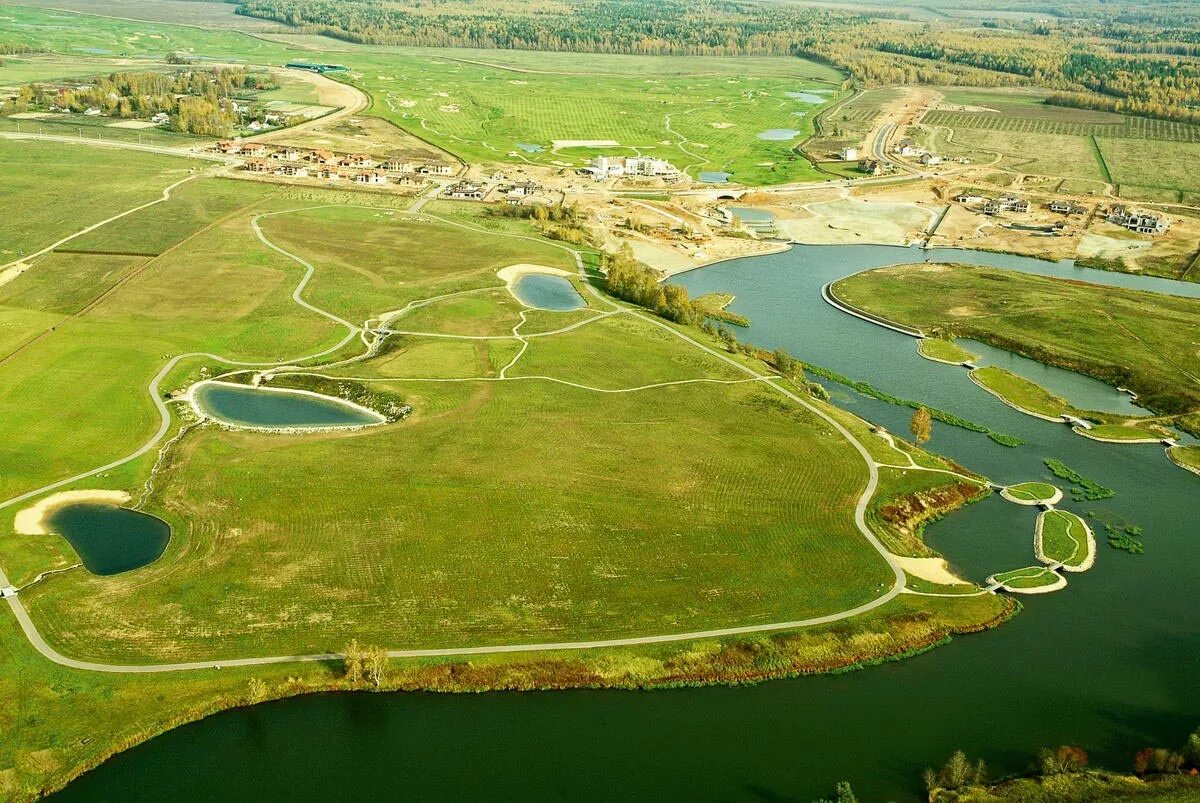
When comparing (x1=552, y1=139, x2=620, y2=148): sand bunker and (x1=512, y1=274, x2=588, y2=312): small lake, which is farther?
(x1=552, y1=139, x2=620, y2=148): sand bunker

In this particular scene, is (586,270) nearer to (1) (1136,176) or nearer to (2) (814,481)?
(2) (814,481)

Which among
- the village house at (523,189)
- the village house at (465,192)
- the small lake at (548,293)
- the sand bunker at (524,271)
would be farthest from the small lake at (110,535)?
the village house at (523,189)

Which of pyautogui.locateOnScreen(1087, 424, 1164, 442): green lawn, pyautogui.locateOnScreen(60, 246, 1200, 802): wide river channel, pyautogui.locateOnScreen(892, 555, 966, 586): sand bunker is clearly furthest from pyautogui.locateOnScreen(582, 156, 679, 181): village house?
pyautogui.locateOnScreen(60, 246, 1200, 802): wide river channel

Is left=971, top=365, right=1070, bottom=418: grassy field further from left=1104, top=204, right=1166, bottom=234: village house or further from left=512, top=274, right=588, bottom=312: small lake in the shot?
left=1104, top=204, right=1166, bottom=234: village house

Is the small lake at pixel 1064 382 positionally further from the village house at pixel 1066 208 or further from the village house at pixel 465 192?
the village house at pixel 465 192

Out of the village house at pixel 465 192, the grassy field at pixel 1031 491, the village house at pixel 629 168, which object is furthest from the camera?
the village house at pixel 629 168

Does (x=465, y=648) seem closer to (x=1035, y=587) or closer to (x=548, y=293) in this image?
(x=1035, y=587)
